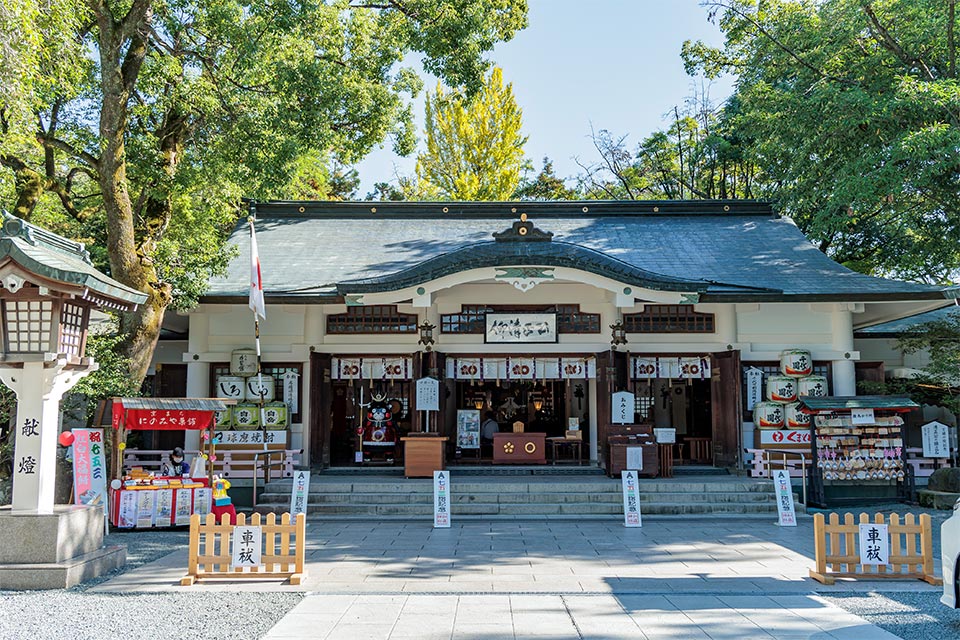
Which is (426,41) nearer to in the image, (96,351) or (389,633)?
(96,351)

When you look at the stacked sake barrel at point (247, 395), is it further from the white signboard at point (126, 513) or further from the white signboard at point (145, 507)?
the white signboard at point (126, 513)

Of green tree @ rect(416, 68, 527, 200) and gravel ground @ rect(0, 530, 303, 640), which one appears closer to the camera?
gravel ground @ rect(0, 530, 303, 640)

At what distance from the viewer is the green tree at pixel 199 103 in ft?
39.4

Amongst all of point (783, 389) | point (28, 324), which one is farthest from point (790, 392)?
point (28, 324)

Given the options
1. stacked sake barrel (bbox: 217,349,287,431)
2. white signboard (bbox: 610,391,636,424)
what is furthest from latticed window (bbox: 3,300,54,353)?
white signboard (bbox: 610,391,636,424)

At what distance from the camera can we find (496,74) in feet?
96.1

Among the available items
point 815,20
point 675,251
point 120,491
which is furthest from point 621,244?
point 120,491

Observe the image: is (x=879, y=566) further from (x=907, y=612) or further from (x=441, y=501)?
(x=441, y=501)

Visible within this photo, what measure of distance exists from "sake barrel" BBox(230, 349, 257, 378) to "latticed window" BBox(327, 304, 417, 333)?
1771mm

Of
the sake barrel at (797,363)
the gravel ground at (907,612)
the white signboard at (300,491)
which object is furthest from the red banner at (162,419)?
the sake barrel at (797,363)

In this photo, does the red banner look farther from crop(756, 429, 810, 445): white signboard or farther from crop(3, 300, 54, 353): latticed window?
crop(756, 429, 810, 445): white signboard

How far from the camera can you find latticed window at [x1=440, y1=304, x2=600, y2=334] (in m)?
15.7

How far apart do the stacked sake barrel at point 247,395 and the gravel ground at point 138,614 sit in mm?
6573

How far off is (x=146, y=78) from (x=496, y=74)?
18.3 meters
